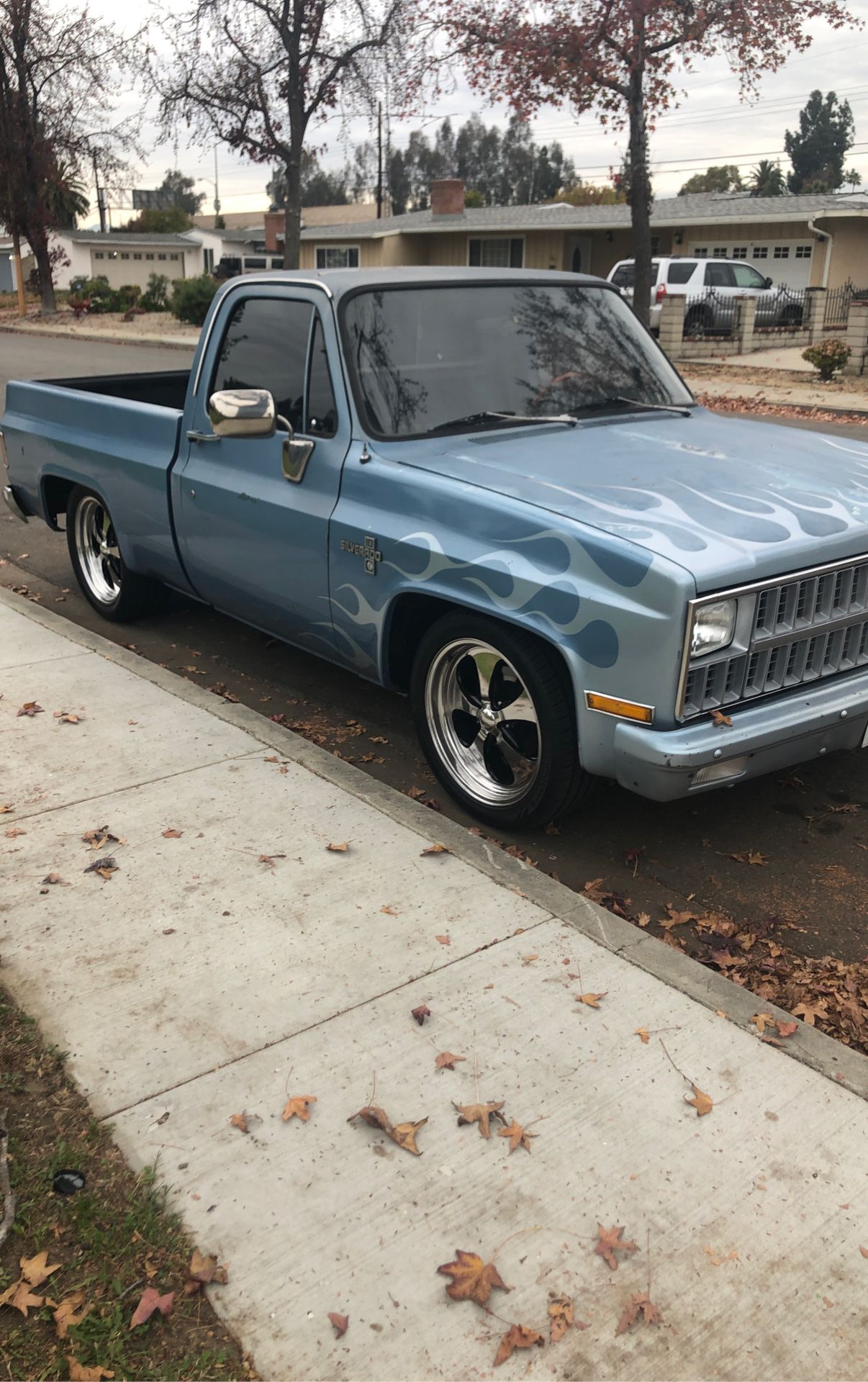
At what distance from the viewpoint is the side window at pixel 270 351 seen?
16.7 ft

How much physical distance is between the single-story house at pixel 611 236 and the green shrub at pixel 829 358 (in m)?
14.5

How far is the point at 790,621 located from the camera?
12.9ft

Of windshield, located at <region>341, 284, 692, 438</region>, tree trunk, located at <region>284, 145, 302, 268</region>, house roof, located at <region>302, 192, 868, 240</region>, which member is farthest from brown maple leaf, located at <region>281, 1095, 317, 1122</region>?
house roof, located at <region>302, 192, 868, 240</region>


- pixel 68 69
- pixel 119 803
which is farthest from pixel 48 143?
pixel 119 803

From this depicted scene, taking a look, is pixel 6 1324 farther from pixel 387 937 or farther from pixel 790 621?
pixel 790 621

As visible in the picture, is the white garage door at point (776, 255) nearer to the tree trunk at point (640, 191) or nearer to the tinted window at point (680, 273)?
the tinted window at point (680, 273)

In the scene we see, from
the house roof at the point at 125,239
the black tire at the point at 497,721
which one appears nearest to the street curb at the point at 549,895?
the black tire at the point at 497,721

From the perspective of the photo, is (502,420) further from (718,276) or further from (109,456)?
(718,276)

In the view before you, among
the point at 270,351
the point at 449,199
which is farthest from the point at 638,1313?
the point at 449,199

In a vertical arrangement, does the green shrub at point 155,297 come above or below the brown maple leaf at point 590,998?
above

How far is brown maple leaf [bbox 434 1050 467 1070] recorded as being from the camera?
10.3 feet

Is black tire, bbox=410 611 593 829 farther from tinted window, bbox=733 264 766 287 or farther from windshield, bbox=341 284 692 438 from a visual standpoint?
tinted window, bbox=733 264 766 287

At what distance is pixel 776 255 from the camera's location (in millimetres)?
37688

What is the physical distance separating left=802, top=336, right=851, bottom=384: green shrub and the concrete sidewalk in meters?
18.6
